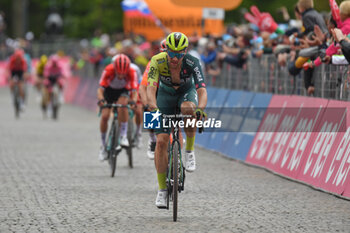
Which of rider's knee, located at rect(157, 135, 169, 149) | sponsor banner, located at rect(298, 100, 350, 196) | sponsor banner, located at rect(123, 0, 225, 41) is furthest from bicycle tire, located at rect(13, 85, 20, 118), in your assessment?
rider's knee, located at rect(157, 135, 169, 149)

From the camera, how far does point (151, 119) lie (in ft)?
32.1

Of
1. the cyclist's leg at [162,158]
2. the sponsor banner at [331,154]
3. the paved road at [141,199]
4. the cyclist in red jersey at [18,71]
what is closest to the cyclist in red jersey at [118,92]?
the paved road at [141,199]

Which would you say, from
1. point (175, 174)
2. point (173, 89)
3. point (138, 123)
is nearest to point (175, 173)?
point (175, 174)

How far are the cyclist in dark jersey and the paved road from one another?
579mm

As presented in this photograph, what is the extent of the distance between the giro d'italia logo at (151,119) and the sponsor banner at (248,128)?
6.08m

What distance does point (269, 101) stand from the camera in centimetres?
1577

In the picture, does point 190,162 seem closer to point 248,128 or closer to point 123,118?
point 123,118

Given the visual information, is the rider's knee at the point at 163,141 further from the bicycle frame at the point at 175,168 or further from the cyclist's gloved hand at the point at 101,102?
the cyclist's gloved hand at the point at 101,102

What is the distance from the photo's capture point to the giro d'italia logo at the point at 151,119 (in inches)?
384

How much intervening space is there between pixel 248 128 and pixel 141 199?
5101 millimetres

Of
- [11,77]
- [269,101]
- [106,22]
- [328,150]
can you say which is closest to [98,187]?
[328,150]

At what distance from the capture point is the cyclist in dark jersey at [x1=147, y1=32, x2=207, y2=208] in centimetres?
995

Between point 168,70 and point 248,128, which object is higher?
point 168,70

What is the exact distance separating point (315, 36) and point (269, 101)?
218 centimetres
